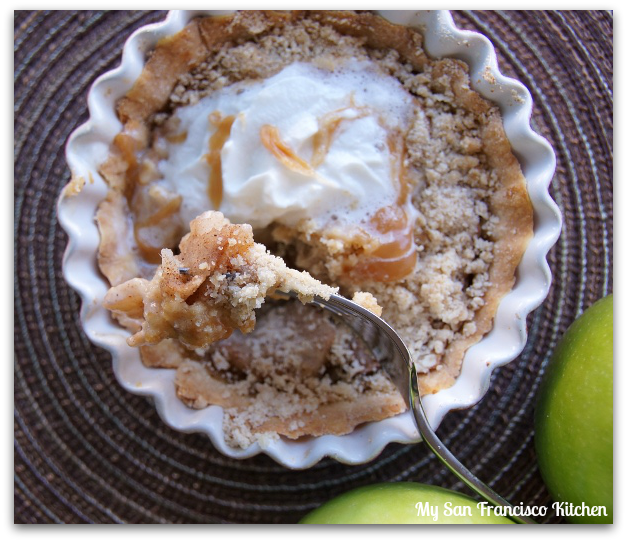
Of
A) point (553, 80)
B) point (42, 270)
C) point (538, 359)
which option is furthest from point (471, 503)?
point (42, 270)

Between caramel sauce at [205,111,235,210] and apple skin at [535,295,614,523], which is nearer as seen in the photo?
apple skin at [535,295,614,523]

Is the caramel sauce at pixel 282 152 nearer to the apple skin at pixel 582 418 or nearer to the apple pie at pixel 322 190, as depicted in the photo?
the apple pie at pixel 322 190

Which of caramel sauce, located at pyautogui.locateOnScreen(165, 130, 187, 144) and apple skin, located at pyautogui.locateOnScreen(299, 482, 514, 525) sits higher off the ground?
caramel sauce, located at pyautogui.locateOnScreen(165, 130, 187, 144)

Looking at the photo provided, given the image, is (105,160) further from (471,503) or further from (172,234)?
(471,503)

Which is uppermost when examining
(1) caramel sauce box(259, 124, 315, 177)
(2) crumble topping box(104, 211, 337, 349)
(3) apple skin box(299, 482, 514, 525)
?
(1) caramel sauce box(259, 124, 315, 177)

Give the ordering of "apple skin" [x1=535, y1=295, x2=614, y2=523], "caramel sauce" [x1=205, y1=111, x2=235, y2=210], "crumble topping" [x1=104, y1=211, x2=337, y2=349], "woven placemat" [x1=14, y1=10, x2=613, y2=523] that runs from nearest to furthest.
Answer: "crumble topping" [x1=104, y1=211, x2=337, y2=349]
"apple skin" [x1=535, y1=295, x2=614, y2=523]
"caramel sauce" [x1=205, y1=111, x2=235, y2=210]
"woven placemat" [x1=14, y1=10, x2=613, y2=523]

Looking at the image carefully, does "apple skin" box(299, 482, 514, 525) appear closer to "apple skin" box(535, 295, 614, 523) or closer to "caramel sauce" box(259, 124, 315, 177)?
"apple skin" box(535, 295, 614, 523)

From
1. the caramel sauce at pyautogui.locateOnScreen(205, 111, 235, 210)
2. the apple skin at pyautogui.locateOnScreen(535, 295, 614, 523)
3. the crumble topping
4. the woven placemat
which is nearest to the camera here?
the crumble topping

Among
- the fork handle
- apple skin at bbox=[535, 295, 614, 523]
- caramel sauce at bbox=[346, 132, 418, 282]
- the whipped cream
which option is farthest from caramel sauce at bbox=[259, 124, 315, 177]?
apple skin at bbox=[535, 295, 614, 523]
